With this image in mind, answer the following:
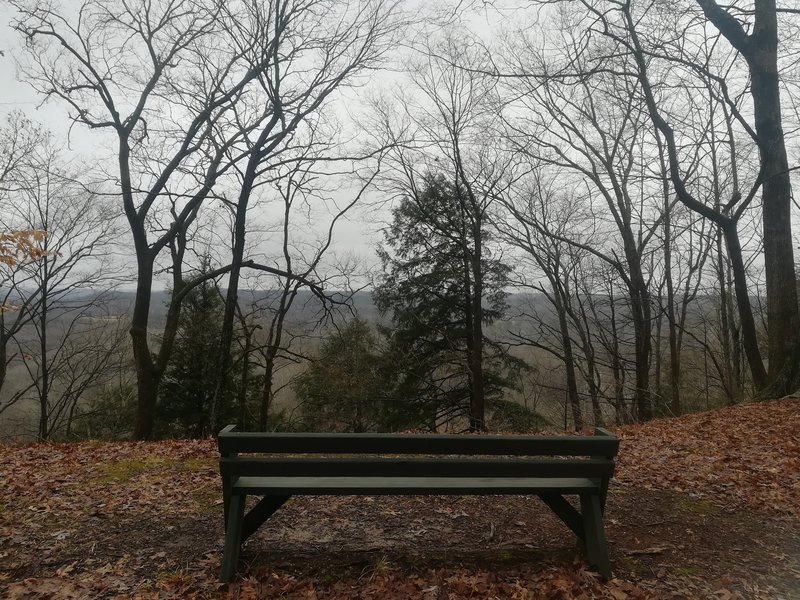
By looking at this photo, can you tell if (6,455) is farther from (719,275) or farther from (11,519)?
(719,275)

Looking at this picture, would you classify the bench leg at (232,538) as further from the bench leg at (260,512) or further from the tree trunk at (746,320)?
the tree trunk at (746,320)

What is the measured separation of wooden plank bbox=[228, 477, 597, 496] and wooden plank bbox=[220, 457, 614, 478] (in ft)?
0.30

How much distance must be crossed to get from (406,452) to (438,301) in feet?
62.9

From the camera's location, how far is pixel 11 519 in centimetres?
464

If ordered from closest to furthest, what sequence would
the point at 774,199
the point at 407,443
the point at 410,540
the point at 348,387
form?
the point at 407,443
the point at 410,540
the point at 774,199
the point at 348,387

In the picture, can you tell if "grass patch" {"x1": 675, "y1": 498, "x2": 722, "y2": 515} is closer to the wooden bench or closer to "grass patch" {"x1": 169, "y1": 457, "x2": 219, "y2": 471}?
the wooden bench

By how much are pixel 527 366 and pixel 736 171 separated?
1036 centimetres

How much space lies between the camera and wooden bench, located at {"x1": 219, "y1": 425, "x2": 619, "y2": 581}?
10.8ft

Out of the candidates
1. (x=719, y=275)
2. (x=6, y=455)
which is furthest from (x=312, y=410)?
(x=719, y=275)

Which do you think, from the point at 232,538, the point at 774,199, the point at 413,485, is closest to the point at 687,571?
the point at 413,485

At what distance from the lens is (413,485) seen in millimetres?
3420

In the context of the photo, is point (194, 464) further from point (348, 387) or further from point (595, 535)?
point (348, 387)

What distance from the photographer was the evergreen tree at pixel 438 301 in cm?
2178

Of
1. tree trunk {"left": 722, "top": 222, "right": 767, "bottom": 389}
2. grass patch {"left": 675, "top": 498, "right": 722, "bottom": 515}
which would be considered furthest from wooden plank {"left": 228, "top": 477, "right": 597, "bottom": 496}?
tree trunk {"left": 722, "top": 222, "right": 767, "bottom": 389}
